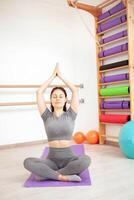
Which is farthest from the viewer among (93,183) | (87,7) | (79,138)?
(79,138)

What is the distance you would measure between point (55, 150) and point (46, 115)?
36 centimetres

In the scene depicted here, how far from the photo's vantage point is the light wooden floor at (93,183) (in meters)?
1.91

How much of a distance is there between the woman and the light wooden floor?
17cm

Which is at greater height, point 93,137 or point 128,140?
point 128,140

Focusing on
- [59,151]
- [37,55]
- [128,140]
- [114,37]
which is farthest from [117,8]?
[59,151]

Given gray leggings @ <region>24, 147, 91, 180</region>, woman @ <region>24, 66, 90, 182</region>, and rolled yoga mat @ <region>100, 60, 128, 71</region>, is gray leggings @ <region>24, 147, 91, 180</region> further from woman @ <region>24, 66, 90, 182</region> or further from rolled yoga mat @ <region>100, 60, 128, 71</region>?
rolled yoga mat @ <region>100, 60, 128, 71</region>

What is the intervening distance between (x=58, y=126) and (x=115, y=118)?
1.76m

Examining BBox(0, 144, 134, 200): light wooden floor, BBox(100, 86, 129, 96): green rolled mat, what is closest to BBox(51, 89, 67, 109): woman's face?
BBox(0, 144, 134, 200): light wooden floor

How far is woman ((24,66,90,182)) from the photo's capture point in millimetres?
2240

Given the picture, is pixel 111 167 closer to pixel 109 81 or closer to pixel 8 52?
pixel 109 81

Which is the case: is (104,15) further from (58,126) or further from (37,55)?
(58,126)

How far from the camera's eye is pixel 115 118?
12.9 feet

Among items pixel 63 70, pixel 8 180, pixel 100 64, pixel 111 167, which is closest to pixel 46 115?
pixel 8 180

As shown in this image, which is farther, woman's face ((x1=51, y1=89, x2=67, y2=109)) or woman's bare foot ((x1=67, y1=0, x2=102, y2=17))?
woman's bare foot ((x1=67, y1=0, x2=102, y2=17))
